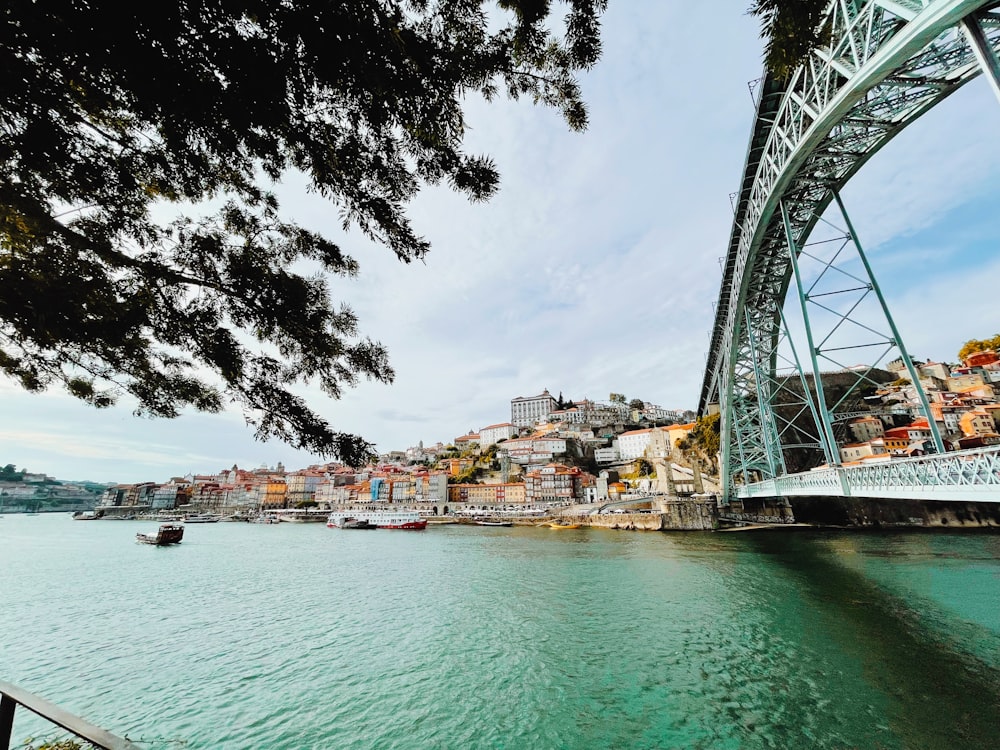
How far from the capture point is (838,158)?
1070 centimetres

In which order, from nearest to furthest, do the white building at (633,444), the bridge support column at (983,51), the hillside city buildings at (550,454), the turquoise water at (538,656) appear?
the bridge support column at (983,51), the turquoise water at (538,656), the hillside city buildings at (550,454), the white building at (633,444)

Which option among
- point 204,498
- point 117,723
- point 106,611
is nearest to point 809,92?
point 117,723

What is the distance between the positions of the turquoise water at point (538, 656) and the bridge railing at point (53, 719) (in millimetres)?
4832

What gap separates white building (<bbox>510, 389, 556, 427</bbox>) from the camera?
98.1m

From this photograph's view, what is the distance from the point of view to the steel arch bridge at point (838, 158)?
5445mm

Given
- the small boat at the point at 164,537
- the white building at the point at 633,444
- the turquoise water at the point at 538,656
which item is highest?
the white building at the point at 633,444

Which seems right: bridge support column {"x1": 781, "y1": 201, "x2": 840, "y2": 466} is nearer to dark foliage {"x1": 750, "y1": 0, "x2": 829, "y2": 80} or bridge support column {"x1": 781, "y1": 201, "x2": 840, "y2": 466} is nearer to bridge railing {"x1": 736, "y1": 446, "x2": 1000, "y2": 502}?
bridge railing {"x1": 736, "y1": 446, "x2": 1000, "y2": 502}

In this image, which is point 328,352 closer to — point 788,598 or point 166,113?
point 166,113

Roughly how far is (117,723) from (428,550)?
21.3 meters

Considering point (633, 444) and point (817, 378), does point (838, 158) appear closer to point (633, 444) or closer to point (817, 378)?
point (817, 378)

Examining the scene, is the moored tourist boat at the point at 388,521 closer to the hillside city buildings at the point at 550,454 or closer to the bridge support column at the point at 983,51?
the hillside city buildings at the point at 550,454

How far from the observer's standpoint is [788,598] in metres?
11.4

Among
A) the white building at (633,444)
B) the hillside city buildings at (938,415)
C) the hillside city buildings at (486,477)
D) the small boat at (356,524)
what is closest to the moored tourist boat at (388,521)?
the small boat at (356,524)

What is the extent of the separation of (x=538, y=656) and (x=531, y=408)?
306ft
